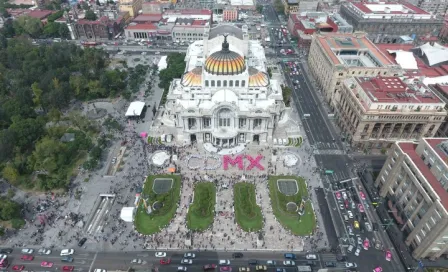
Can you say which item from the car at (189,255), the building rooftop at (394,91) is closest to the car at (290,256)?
the car at (189,255)

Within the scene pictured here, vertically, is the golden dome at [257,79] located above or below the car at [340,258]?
above

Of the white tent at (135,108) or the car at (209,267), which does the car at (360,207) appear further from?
the white tent at (135,108)

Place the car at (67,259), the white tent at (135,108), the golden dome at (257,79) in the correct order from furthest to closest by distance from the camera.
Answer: the white tent at (135,108) → the golden dome at (257,79) → the car at (67,259)

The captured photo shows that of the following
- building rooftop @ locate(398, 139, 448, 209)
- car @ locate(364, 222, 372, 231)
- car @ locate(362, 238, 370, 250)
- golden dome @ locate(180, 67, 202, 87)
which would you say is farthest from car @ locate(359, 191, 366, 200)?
golden dome @ locate(180, 67, 202, 87)

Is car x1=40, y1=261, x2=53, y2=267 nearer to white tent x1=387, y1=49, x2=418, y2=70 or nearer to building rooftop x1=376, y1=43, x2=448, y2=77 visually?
building rooftop x1=376, y1=43, x2=448, y2=77

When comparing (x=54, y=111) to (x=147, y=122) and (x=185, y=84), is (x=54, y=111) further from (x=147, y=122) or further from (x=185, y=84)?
(x=185, y=84)

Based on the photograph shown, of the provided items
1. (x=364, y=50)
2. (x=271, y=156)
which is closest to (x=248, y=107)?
(x=271, y=156)

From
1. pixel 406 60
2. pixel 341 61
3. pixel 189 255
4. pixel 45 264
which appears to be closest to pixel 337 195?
pixel 189 255
